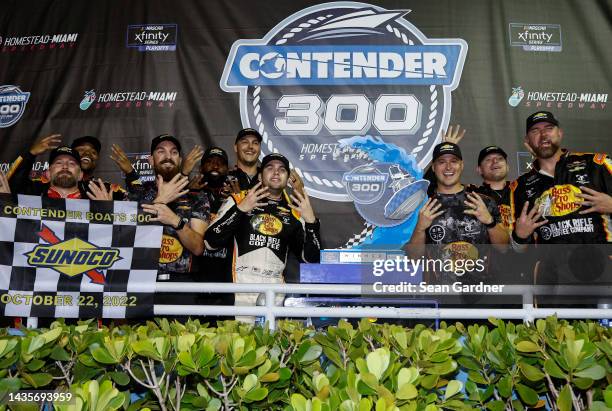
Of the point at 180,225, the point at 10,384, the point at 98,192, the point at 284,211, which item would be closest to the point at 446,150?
the point at 284,211

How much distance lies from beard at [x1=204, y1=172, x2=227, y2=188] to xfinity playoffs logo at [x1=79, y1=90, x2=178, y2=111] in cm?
74

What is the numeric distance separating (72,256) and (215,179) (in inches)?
73.7

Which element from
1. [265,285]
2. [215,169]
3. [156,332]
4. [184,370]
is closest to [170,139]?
[215,169]

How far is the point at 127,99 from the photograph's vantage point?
4668mm

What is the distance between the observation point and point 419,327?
1.77 meters

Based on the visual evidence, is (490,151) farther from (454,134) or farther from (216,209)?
(216,209)

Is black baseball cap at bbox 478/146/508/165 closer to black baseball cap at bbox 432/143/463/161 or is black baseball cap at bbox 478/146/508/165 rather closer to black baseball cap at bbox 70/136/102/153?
black baseball cap at bbox 432/143/463/161

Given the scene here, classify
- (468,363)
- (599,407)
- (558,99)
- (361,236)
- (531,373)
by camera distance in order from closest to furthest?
(599,407) → (531,373) → (468,363) → (361,236) → (558,99)

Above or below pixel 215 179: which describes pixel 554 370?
below

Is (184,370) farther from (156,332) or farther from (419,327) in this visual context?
(419,327)

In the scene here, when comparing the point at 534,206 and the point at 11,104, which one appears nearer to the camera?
the point at 534,206

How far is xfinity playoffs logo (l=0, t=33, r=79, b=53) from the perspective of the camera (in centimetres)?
476

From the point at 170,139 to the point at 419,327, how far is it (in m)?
2.83

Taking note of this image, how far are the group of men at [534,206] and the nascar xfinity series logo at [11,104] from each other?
325 cm
